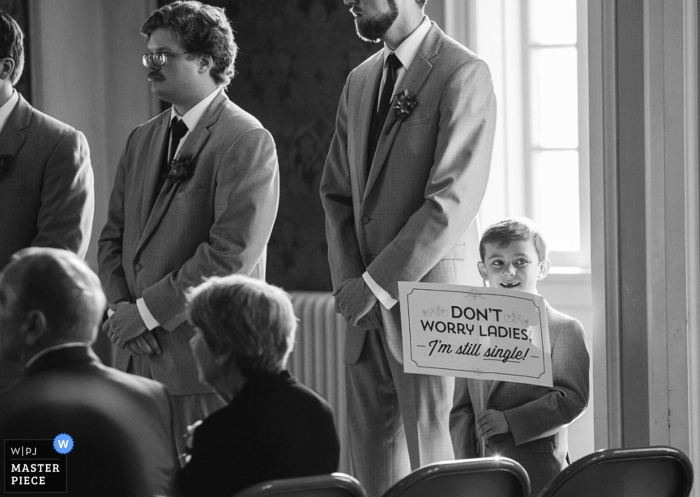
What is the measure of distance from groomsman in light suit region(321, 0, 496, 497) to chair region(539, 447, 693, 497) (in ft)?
3.24

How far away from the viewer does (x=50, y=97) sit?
5043 millimetres

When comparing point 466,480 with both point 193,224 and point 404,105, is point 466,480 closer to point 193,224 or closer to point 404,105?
point 404,105

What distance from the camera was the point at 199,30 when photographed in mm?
3551

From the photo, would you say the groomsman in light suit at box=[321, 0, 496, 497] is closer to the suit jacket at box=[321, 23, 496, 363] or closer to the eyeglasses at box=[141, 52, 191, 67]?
the suit jacket at box=[321, 23, 496, 363]

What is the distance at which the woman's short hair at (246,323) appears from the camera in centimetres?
210

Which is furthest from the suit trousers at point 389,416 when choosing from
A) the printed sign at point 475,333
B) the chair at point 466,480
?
the chair at point 466,480

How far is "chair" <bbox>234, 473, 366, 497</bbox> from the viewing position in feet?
6.13

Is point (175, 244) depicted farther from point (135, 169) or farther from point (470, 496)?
point (470, 496)

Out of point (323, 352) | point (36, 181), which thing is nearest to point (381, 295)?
point (36, 181)

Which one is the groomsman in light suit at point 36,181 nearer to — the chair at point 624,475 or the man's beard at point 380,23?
the man's beard at point 380,23

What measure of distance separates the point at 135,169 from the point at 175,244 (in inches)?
14.6

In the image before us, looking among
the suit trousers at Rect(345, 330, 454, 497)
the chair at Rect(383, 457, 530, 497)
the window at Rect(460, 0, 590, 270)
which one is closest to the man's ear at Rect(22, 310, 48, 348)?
the chair at Rect(383, 457, 530, 497)

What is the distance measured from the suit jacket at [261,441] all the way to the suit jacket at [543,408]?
3.36ft

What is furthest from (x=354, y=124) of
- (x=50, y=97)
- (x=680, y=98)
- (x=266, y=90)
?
(x=50, y=97)
